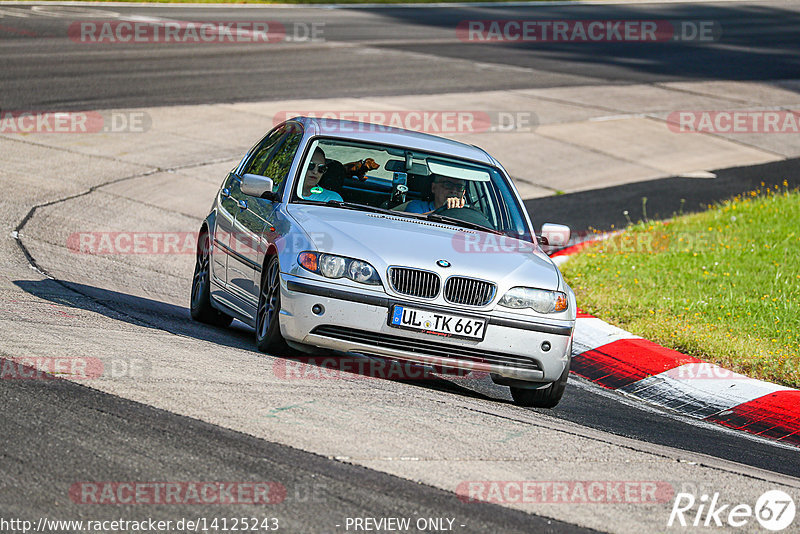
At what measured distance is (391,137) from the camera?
8.45 m

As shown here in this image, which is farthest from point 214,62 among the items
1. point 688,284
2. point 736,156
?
point 688,284

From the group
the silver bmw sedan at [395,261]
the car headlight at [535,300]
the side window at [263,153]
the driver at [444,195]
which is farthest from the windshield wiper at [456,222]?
the side window at [263,153]

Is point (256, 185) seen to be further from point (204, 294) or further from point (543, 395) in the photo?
point (543, 395)

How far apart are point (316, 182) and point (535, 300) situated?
1949 mm

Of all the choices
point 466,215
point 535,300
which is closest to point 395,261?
point 535,300

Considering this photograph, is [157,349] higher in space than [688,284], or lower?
higher

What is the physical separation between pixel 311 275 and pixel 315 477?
2.20m

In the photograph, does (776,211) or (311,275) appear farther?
(776,211)

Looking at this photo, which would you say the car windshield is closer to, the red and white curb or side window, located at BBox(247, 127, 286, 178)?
side window, located at BBox(247, 127, 286, 178)

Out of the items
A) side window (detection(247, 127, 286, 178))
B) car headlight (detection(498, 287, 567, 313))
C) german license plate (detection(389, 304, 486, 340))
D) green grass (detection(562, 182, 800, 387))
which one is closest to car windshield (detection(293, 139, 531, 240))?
side window (detection(247, 127, 286, 178))

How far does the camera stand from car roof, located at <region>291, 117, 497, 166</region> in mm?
8316

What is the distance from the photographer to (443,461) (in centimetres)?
530

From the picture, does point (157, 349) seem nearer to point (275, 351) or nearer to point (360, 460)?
point (275, 351)

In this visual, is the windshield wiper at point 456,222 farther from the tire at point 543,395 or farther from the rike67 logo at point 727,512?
the rike67 logo at point 727,512
